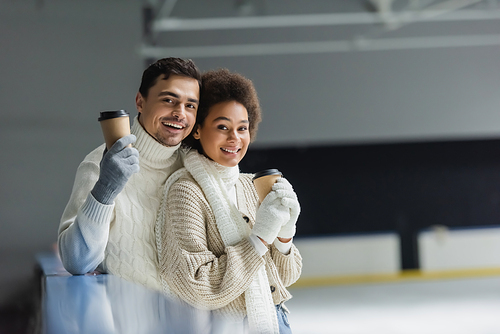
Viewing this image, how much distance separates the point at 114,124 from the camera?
0.96m

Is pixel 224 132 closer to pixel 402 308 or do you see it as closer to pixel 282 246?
pixel 282 246

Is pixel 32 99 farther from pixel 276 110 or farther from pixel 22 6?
pixel 276 110

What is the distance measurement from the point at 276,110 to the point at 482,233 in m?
2.89

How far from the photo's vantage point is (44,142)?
407 cm

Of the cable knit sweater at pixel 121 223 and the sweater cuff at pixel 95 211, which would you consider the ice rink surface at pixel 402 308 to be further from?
the sweater cuff at pixel 95 211

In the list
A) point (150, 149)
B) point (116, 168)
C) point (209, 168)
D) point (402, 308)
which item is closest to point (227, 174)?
point (209, 168)

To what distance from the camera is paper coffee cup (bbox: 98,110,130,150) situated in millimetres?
953

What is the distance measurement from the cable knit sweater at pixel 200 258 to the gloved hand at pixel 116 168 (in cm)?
15

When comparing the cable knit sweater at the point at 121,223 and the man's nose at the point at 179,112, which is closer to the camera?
the cable knit sweater at the point at 121,223

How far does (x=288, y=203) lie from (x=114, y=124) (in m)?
0.36

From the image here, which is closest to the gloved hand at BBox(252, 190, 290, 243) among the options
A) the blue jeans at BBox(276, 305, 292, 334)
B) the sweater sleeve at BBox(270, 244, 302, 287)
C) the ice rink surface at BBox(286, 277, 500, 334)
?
the sweater sleeve at BBox(270, 244, 302, 287)

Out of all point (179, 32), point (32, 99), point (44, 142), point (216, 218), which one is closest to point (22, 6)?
point (32, 99)

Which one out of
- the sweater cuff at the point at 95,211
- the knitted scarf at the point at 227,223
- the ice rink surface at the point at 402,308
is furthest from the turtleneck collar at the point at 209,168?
the ice rink surface at the point at 402,308

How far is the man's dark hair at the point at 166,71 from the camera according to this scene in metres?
1.11
